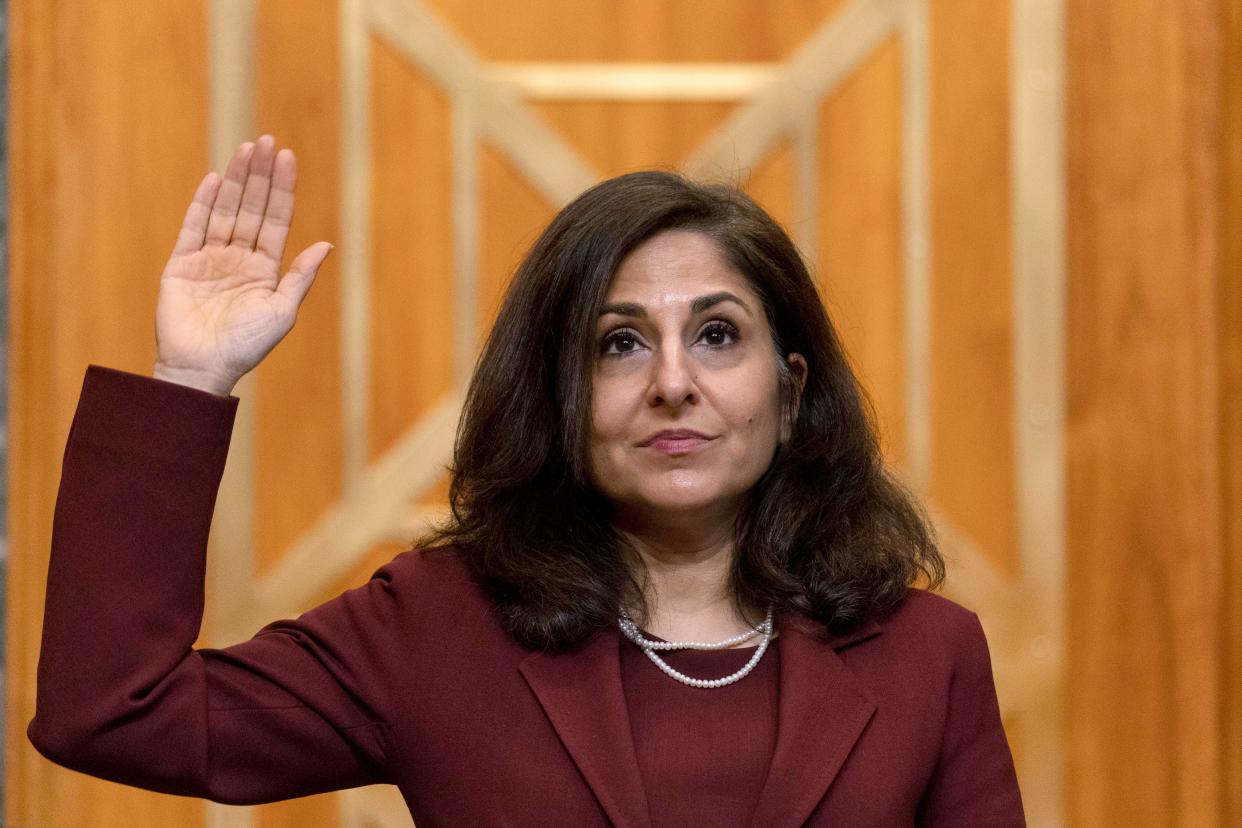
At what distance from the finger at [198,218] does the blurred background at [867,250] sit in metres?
1.26

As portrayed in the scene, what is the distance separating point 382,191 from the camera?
111 inches

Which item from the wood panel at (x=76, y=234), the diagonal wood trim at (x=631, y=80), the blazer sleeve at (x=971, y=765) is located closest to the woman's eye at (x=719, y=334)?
the blazer sleeve at (x=971, y=765)

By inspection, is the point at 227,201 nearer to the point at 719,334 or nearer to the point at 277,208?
the point at 277,208

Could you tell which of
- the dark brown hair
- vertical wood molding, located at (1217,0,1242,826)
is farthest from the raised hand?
vertical wood molding, located at (1217,0,1242,826)

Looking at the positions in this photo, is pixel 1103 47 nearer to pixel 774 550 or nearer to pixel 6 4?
pixel 774 550

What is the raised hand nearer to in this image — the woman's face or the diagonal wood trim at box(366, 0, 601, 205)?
the woman's face

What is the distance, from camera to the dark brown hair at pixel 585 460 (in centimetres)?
165

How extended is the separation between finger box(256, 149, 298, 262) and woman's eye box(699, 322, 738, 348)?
17.0 inches

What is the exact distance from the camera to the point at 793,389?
1.77 m

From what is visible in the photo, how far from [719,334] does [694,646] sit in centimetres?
32

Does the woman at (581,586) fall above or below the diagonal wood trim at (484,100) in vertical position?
below

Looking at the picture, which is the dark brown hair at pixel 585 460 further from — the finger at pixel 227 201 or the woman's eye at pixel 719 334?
the finger at pixel 227 201

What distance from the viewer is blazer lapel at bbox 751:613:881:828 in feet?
4.98

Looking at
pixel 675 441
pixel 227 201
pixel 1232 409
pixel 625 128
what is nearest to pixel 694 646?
pixel 675 441
